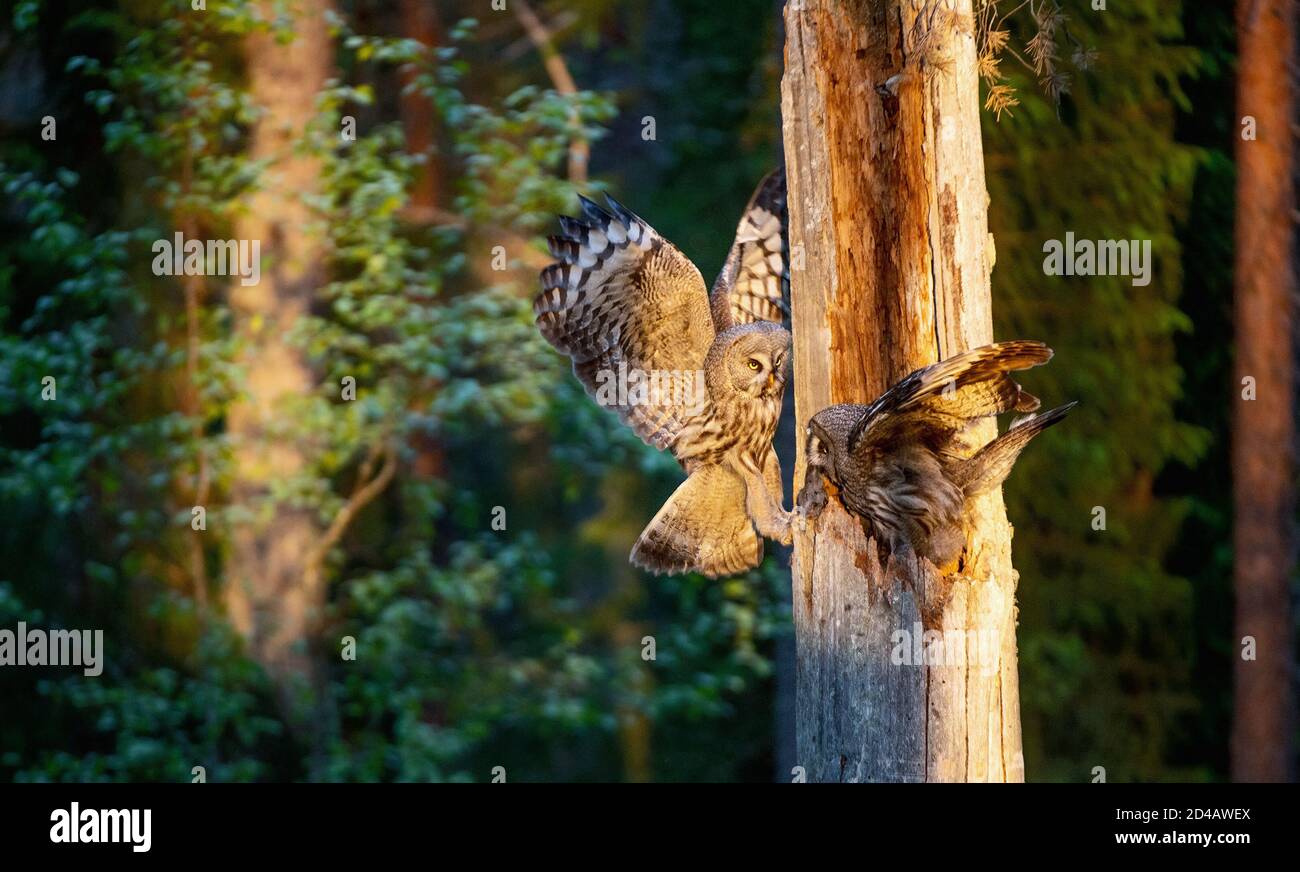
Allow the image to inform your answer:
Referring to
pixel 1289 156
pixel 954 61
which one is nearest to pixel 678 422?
pixel 954 61

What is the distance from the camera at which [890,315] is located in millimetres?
3164

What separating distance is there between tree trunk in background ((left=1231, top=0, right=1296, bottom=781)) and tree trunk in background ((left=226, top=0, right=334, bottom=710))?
169 inches

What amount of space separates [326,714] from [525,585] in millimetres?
1169

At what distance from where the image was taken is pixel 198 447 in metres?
6.36

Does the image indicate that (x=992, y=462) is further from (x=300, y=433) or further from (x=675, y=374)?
(x=300, y=433)

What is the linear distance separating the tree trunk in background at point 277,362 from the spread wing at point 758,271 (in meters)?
2.99

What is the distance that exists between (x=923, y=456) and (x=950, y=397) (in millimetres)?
159

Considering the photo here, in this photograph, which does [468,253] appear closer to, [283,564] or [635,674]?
[283,564]

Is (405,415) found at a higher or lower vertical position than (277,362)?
lower
